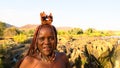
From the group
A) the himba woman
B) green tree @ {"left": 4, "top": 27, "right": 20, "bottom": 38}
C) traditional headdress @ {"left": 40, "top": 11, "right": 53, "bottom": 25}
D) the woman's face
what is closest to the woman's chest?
the himba woman

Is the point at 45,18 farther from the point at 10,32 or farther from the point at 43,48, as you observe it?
the point at 10,32

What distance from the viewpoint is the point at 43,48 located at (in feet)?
11.1

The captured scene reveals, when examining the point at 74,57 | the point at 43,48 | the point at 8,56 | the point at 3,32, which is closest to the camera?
the point at 43,48

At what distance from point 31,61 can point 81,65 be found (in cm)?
1914

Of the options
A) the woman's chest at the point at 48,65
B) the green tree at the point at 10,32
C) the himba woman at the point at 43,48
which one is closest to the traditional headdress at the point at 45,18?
the himba woman at the point at 43,48

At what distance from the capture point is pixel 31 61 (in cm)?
343

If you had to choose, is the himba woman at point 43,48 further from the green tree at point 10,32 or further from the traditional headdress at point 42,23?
the green tree at point 10,32

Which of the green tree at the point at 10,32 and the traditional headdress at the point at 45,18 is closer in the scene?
the traditional headdress at the point at 45,18

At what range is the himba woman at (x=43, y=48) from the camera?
3381 mm

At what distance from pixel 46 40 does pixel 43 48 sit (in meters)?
0.09

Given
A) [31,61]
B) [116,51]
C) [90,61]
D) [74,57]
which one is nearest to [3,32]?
[116,51]

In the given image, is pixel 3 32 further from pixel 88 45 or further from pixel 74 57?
pixel 74 57

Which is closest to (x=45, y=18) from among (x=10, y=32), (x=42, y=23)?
(x=42, y=23)

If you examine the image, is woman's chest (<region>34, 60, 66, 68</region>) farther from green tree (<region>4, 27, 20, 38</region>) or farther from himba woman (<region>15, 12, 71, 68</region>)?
green tree (<region>4, 27, 20, 38</region>)
